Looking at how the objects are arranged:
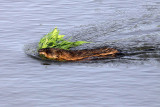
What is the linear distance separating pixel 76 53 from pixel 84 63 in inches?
13.6

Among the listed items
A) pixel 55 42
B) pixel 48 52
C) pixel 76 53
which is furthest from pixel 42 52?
pixel 76 53

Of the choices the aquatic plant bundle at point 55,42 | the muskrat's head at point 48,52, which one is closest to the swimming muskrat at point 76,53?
the muskrat's head at point 48,52

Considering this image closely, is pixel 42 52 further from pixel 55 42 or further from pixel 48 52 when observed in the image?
pixel 55 42

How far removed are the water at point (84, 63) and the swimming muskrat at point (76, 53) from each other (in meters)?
0.18

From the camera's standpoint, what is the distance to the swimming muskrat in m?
11.9

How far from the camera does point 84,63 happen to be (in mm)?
11898

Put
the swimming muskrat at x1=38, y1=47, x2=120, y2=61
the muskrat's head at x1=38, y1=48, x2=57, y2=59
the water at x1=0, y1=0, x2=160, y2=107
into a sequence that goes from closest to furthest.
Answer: the water at x1=0, y1=0, x2=160, y2=107
the swimming muskrat at x1=38, y1=47, x2=120, y2=61
the muskrat's head at x1=38, y1=48, x2=57, y2=59

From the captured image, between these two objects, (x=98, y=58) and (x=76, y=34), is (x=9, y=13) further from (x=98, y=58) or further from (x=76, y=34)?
(x=98, y=58)

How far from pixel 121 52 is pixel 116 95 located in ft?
9.79

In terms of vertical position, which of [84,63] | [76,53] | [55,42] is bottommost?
[84,63]

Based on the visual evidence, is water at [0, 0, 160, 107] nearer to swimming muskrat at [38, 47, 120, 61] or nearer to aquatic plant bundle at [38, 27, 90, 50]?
swimming muskrat at [38, 47, 120, 61]

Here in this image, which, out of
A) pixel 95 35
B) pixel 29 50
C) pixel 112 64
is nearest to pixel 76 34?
pixel 95 35

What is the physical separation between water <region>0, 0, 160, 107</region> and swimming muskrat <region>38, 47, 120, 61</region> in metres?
0.18

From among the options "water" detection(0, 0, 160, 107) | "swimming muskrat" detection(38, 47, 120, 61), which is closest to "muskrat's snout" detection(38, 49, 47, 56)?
"swimming muskrat" detection(38, 47, 120, 61)
